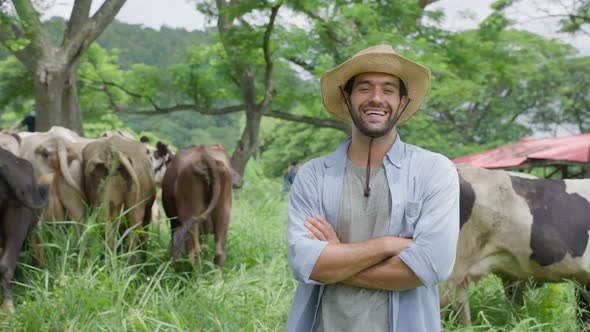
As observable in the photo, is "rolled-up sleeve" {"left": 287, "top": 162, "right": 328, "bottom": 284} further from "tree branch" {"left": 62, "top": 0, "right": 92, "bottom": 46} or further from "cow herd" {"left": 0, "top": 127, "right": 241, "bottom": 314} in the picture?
"tree branch" {"left": 62, "top": 0, "right": 92, "bottom": 46}

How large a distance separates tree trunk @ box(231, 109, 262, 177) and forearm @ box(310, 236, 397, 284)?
1358cm

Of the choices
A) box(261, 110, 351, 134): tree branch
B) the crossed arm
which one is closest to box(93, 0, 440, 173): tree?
box(261, 110, 351, 134): tree branch

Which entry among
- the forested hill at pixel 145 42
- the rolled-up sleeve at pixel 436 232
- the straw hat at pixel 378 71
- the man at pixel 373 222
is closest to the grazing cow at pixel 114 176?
the straw hat at pixel 378 71

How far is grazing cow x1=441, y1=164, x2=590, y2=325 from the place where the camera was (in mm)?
4793

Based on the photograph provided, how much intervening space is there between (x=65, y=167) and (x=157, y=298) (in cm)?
181

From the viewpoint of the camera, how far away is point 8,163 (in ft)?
16.8

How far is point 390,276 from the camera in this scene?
2410 millimetres

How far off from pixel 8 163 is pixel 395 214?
370 cm

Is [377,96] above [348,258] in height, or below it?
above

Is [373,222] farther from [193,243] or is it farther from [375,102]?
[193,243]

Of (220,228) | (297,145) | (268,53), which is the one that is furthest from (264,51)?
(297,145)

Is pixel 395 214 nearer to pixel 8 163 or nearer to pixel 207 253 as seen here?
pixel 8 163

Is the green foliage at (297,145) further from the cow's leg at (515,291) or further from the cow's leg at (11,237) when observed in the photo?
the cow's leg at (11,237)

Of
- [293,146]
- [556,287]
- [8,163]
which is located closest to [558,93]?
[293,146]
